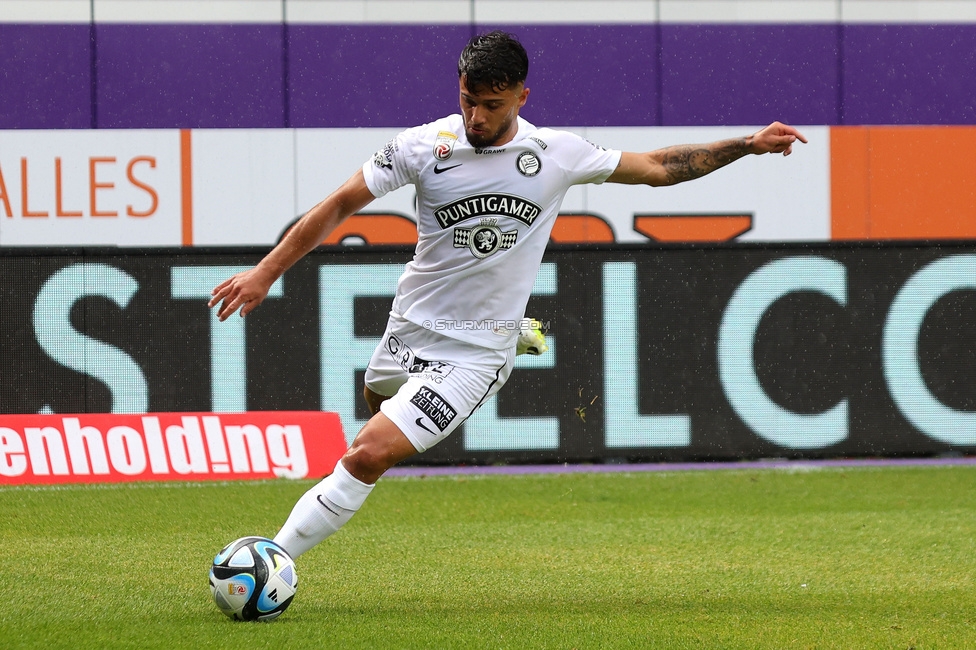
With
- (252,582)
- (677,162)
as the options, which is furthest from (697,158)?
(252,582)

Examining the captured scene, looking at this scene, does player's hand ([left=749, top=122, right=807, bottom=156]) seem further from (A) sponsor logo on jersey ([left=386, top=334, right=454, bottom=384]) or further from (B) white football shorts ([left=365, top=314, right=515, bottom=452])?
(A) sponsor logo on jersey ([left=386, top=334, right=454, bottom=384])

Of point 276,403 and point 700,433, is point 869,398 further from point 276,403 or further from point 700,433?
point 276,403

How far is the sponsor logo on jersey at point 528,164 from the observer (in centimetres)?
509

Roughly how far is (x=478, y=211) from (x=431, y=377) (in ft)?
2.22

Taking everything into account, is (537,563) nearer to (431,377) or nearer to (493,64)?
(431,377)

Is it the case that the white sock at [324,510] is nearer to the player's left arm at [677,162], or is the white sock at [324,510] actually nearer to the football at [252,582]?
the football at [252,582]

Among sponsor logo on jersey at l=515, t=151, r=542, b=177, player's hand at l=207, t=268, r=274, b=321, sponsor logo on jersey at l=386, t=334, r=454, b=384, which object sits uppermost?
sponsor logo on jersey at l=515, t=151, r=542, b=177

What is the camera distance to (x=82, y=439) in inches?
375

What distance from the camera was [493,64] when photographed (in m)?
4.79

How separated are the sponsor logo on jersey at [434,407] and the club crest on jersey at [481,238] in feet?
1.89

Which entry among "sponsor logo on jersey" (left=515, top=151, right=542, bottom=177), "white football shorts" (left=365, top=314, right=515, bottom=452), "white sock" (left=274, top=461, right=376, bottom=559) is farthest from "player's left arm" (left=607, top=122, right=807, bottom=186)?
"white sock" (left=274, top=461, right=376, bottom=559)

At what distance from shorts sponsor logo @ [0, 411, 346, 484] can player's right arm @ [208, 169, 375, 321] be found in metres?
4.81

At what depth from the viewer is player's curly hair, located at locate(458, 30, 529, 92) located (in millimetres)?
4793

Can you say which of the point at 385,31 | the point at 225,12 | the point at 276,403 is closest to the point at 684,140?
the point at 385,31
